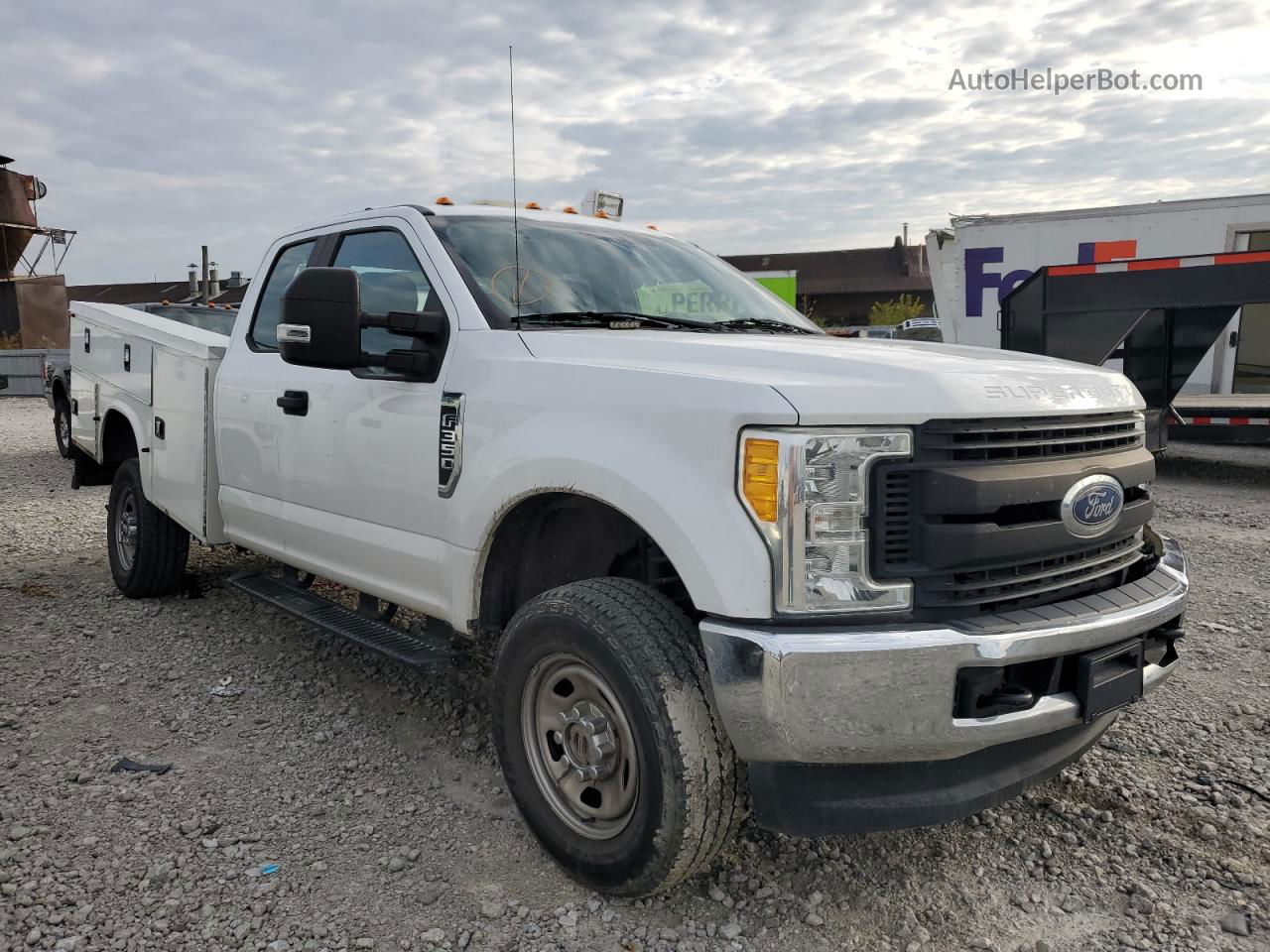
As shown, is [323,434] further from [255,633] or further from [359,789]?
[255,633]

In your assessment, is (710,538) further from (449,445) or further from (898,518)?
(449,445)

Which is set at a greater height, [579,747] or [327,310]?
[327,310]

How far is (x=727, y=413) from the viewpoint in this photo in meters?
2.22

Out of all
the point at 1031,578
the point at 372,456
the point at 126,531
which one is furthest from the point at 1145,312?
the point at 126,531

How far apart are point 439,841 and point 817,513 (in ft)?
5.24

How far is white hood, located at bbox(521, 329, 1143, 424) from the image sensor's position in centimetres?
221

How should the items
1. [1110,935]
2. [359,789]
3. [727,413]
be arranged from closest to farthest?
1. [727,413]
2. [1110,935]
3. [359,789]

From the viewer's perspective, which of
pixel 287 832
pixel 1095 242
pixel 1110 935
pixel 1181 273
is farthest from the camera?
pixel 1095 242

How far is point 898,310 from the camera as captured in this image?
43.7 m

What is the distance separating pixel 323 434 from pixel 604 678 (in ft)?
5.67

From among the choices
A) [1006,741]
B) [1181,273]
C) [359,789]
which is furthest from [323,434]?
[1181,273]

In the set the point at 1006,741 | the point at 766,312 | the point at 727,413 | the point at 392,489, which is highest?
the point at 766,312

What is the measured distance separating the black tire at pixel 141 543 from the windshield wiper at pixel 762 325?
3.33m

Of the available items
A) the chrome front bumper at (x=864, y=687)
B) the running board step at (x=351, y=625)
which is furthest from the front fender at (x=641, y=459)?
the running board step at (x=351, y=625)
